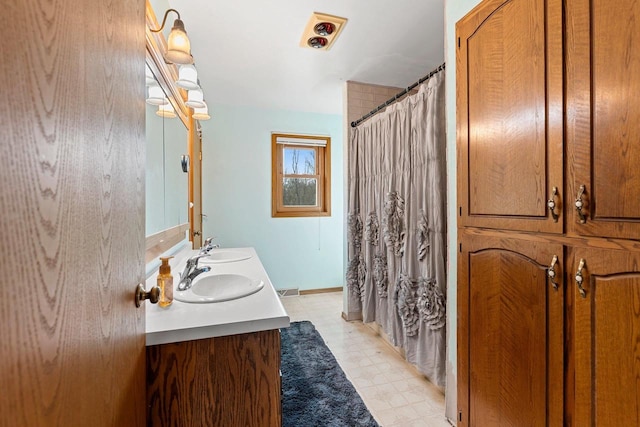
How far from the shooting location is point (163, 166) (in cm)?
159

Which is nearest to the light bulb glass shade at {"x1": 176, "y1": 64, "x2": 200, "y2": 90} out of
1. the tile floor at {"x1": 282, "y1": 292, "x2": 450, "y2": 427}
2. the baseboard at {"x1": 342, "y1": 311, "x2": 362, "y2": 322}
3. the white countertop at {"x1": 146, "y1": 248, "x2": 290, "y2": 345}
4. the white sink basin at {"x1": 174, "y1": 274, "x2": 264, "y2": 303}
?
the white sink basin at {"x1": 174, "y1": 274, "x2": 264, "y2": 303}

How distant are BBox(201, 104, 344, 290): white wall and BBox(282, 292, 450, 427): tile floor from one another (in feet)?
2.74

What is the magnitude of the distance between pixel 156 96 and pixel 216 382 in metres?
1.31

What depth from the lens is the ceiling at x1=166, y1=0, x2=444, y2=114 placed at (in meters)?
1.78

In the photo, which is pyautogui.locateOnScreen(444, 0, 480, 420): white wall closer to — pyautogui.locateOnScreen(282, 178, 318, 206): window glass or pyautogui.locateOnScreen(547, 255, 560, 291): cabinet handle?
pyautogui.locateOnScreen(547, 255, 560, 291): cabinet handle

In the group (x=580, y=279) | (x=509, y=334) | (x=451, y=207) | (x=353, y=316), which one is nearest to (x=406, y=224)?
(x=451, y=207)

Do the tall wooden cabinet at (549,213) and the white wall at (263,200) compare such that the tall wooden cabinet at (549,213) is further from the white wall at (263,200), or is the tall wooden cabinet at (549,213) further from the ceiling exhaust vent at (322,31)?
the white wall at (263,200)

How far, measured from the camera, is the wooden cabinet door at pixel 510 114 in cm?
93

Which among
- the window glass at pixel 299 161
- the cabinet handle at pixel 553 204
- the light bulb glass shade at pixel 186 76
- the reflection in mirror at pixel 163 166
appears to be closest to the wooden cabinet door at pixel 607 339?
the cabinet handle at pixel 553 204

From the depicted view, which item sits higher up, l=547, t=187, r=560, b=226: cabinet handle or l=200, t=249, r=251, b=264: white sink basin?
l=547, t=187, r=560, b=226: cabinet handle

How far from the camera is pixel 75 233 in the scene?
458mm

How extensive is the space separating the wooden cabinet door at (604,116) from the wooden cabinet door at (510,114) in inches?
1.7

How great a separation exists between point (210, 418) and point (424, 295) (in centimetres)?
137

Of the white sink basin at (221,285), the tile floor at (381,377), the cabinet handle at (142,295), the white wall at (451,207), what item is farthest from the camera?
the tile floor at (381,377)
